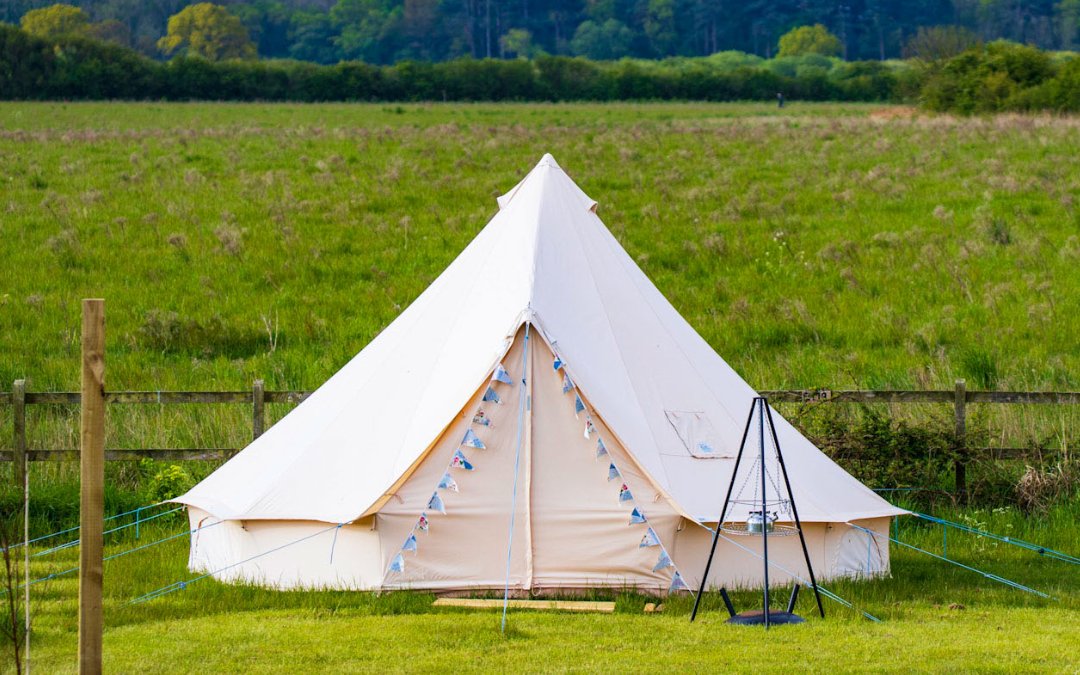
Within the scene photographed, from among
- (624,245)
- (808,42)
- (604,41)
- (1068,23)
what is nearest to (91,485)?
(624,245)

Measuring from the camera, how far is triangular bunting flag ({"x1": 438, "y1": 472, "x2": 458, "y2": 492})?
9414 millimetres

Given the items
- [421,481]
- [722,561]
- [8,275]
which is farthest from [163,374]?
[722,561]

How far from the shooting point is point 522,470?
9.56 meters

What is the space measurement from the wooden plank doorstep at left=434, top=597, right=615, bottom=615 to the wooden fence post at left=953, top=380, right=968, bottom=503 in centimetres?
505

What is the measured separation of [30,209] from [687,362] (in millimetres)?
19140

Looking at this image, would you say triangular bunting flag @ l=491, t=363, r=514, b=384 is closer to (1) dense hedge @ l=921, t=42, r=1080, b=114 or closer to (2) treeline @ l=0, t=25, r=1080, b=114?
(1) dense hedge @ l=921, t=42, r=1080, b=114

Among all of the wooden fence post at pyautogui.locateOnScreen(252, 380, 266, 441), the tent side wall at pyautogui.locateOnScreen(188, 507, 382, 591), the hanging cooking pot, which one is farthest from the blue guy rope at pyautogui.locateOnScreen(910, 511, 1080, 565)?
the wooden fence post at pyautogui.locateOnScreen(252, 380, 266, 441)

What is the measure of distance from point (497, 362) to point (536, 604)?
1.67 metres

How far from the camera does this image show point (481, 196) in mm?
28109

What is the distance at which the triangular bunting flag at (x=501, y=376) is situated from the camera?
378 inches

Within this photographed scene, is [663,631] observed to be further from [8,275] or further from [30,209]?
[30,209]

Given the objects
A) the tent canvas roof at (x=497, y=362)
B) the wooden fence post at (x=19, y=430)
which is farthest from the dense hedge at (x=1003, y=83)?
the wooden fence post at (x=19, y=430)

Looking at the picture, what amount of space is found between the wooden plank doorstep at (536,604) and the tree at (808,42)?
134m

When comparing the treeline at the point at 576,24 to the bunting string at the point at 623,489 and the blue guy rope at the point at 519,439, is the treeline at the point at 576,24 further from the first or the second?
the bunting string at the point at 623,489
